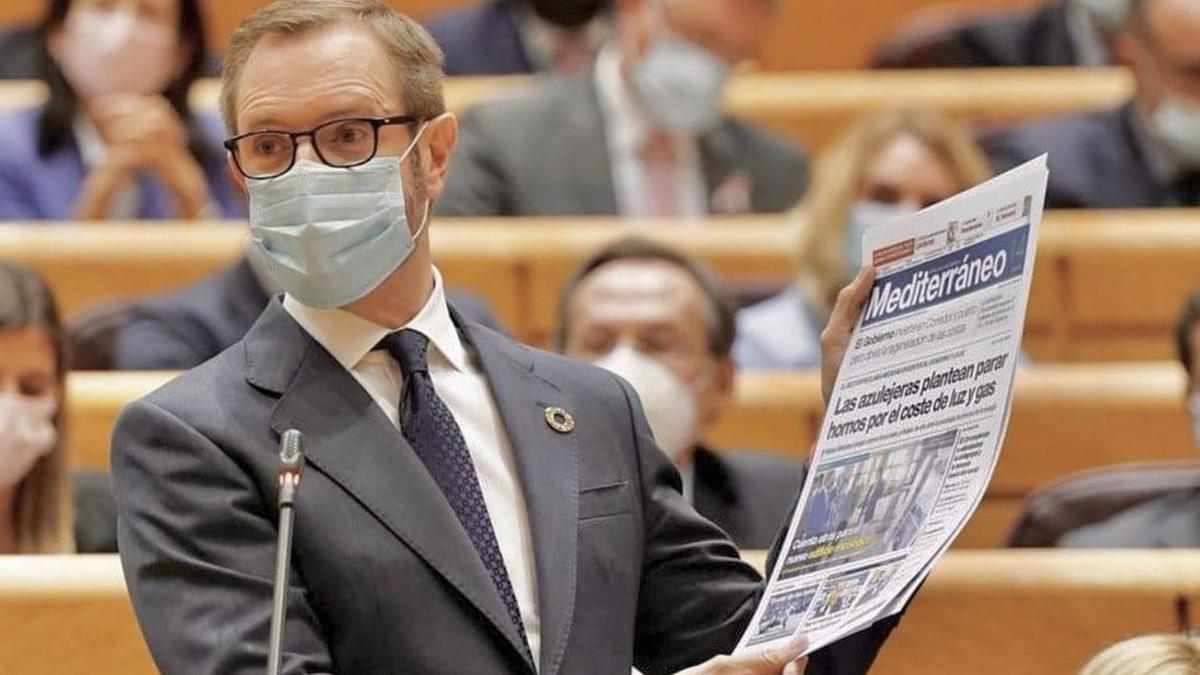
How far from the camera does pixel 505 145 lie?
2605 millimetres

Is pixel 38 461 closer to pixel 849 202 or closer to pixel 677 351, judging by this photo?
pixel 677 351

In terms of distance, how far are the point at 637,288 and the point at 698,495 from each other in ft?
0.74

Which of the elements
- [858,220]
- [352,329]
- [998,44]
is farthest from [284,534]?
[998,44]

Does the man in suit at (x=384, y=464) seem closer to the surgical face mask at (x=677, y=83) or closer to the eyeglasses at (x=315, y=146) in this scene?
the eyeglasses at (x=315, y=146)

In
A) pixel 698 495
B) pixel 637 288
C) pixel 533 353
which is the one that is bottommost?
pixel 698 495

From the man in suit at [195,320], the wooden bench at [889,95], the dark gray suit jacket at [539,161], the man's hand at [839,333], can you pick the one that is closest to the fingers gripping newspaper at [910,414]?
the man's hand at [839,333]

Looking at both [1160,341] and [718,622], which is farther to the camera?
[1160,341]

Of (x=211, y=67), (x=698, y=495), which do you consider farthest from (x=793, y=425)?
(x=211, y=67)

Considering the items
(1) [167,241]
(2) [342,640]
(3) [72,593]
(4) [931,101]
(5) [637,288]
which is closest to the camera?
(2) [342,640]

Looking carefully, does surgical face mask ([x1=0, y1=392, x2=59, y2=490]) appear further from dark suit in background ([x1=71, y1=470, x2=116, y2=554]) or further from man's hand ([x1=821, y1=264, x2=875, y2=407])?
man's hand ([x1=821, y1=264, x2=875, y2=407])

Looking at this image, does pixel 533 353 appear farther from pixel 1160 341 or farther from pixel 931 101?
pixel 931 101

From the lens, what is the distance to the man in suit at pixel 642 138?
2617mm

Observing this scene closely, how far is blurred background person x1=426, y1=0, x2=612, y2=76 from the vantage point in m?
3.04

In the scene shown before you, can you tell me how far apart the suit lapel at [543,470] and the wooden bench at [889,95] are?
1734 millimetres
